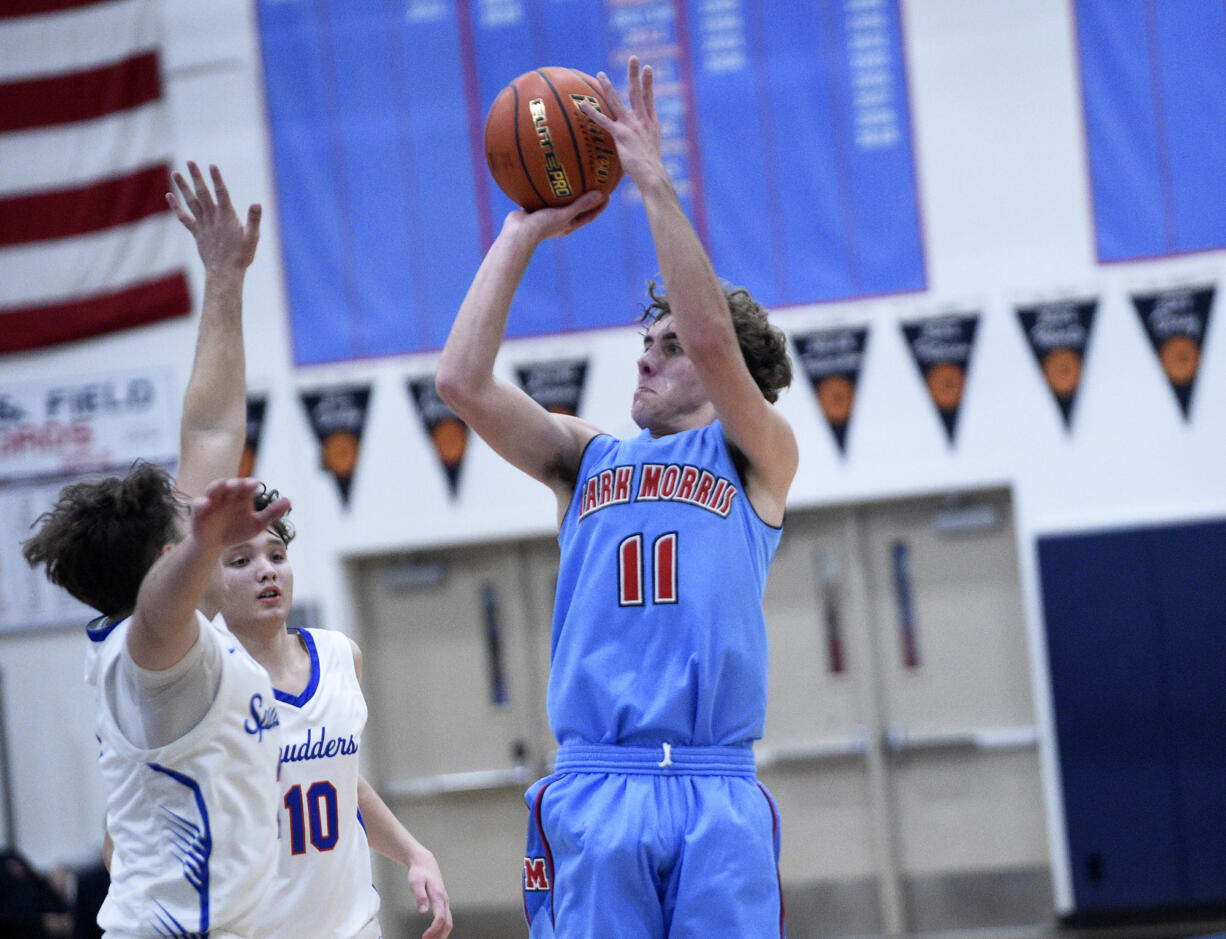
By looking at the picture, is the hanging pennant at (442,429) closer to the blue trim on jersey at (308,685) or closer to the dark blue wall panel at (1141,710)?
the dark blue wall panel at (1141,710)

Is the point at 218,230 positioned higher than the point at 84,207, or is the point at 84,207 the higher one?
the point at 84,207

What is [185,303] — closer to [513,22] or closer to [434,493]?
[434,493]

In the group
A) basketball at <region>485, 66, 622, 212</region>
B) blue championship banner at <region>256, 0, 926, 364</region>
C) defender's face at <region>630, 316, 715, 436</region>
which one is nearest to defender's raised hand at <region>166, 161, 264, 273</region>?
basketball at <region>485, 66, 622, 212</region>

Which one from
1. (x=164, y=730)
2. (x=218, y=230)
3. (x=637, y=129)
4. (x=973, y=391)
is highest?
(x=637, y=129)

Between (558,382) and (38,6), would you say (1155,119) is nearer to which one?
(558,382)

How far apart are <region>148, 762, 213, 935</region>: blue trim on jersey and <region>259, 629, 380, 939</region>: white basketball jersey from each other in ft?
2.74

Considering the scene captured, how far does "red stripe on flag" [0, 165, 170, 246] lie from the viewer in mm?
7723

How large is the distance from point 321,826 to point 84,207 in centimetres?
568

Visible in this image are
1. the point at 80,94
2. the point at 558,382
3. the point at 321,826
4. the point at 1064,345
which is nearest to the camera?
the point at 321,826

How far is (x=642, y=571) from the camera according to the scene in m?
2.73

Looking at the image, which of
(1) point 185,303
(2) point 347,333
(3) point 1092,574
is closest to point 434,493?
(2) point 347,333

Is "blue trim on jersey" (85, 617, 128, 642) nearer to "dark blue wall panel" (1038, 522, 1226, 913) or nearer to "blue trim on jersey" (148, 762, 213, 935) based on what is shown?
"blue trim on jersey" (148, 762, 213, 935)

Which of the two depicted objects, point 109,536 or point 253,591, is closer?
point 109,536

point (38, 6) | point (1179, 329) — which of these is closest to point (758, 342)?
point (1179, 329)
